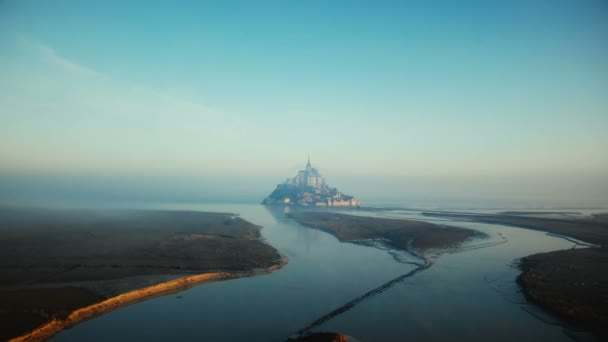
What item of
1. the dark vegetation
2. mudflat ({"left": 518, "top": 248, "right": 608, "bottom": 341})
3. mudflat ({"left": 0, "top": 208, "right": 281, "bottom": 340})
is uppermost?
mudflat ({"left": 518, "top": 248, "right": 608, "bottom": 341})

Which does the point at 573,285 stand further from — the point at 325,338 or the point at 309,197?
the point at 309,197

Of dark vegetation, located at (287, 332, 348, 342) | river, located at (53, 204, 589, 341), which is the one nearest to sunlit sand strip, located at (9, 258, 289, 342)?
river, located at (53, 204, 589, 341)

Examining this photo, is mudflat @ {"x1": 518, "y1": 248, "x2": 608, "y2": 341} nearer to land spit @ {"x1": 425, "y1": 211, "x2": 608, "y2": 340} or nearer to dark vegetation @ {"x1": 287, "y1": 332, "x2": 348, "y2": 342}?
land spit @ {"x1": 425, "y1": 211, "x2": 608, "y2": 340}

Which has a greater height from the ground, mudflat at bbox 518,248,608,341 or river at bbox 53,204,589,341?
mudflat at bbox 518,248,608,341

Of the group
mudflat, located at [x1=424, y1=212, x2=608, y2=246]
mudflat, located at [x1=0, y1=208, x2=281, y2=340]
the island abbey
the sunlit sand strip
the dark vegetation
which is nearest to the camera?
the dark vegetation

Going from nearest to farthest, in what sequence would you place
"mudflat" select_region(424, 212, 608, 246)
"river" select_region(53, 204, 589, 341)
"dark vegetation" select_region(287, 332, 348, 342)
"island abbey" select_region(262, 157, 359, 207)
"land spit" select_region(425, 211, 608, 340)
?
"dark vegetation" select_region(287, 332, 348, 342)
"river" select_region(53, 204, 589, 341)
"land spit" select_region(425, 211, 608, 340)
"mudflat" select_region(424, 212, 608, 246)
"island abbey" select_region(262, 157, 359, 207)

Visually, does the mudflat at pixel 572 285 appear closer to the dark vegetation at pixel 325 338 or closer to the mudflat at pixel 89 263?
the dark vegetation at pixel 325 338

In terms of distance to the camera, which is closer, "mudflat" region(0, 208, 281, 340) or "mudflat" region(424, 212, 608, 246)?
"mudflat" region(0, 208, 281, 340)
